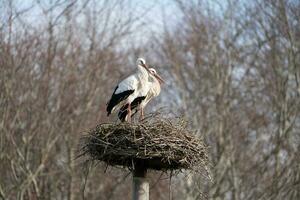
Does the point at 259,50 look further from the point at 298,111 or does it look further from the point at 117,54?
the point at 117,54

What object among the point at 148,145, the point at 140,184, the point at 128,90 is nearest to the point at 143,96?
the point at 128,90

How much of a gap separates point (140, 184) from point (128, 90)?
229 centimetres

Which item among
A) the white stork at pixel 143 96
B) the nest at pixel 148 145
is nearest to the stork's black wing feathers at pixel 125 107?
the white stork at pixel 143 96

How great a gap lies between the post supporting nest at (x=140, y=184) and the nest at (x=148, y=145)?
0.31 feet

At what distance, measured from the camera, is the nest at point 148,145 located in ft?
39.4

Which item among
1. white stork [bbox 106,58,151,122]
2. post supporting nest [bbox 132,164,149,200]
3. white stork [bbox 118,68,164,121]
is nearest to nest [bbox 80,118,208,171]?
post supporting nest [bbox 132,164,149,200]

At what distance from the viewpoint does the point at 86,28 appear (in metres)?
27.5

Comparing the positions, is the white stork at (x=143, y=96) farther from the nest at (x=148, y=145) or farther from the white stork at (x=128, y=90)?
the nest at (x=148, y=145)

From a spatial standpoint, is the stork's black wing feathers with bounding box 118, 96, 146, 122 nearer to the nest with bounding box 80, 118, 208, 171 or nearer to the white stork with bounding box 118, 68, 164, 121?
the white stork with bounding box 118, 68, 164, 121

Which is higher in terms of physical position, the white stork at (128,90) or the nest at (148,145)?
the white stork at (128,90)

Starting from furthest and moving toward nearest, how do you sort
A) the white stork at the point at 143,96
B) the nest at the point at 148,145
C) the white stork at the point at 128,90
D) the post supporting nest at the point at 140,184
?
the white stork at the point at 143,96, the white stork at the point at 128,90, the post supporting nest at the point at 140,184, the nest at the point at 148,145

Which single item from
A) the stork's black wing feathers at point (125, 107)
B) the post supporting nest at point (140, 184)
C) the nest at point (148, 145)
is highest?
the stork's black wing feathers at point (125, 107)

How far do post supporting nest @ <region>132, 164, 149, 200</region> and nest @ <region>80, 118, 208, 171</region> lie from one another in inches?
3.7

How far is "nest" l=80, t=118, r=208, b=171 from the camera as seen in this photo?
12.0 metres
